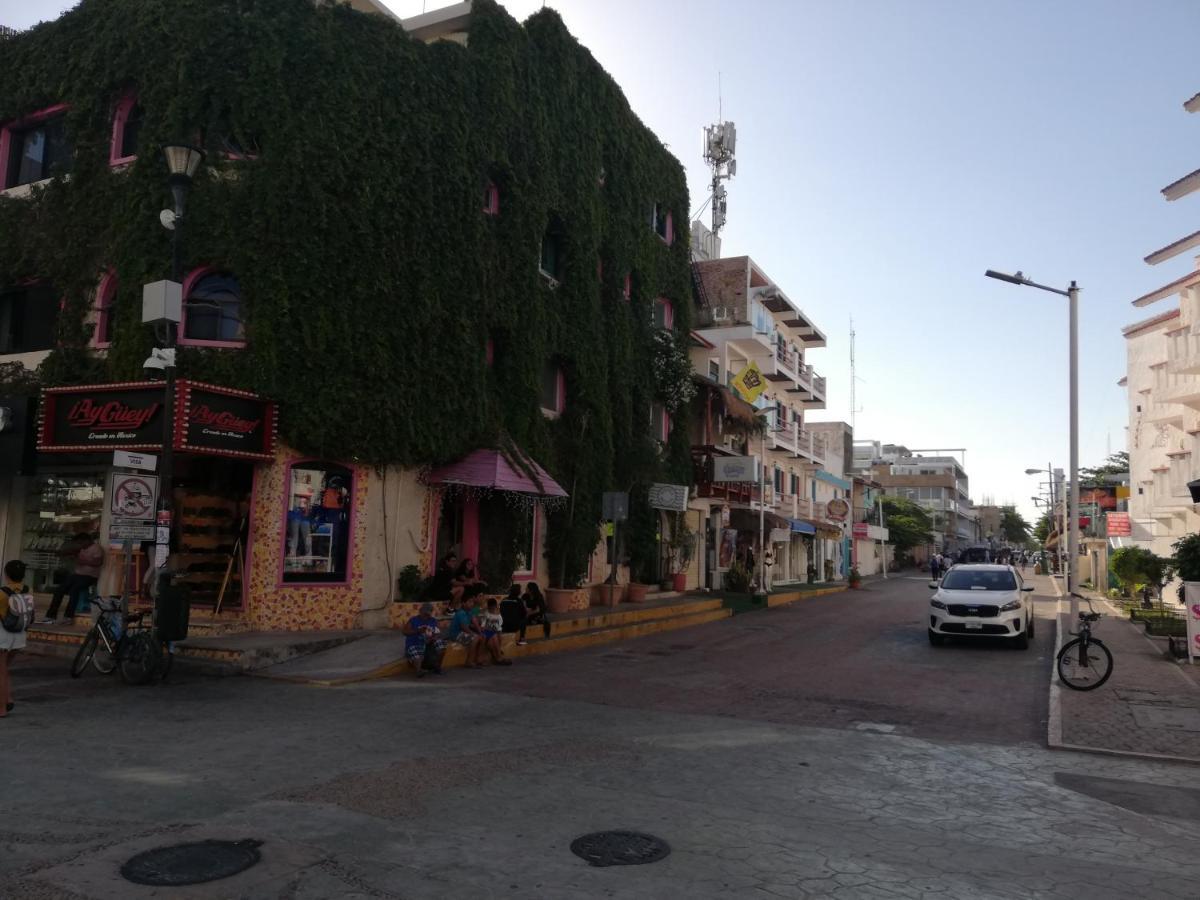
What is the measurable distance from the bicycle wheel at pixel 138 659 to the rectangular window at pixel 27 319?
8.90m

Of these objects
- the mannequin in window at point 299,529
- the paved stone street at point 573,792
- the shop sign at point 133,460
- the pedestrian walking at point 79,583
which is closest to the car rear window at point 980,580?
the paved stone street at point 573,792

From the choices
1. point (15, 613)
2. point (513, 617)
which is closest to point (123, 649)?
point (15, 613)

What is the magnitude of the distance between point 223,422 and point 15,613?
19.4ft

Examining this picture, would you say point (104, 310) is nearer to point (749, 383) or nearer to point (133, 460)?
point (133, 460)

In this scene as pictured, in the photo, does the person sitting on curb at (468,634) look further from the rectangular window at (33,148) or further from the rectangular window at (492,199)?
the rectangular window at (33,148)

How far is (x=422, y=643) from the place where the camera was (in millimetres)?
13398

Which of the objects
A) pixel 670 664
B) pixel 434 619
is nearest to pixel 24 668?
pixel 434 619

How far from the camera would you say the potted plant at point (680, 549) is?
2897cm

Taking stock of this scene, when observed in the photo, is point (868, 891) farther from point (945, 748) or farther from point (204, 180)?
point (204, 180)

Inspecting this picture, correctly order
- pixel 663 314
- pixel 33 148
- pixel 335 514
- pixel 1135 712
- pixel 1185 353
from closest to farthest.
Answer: pixel 1135 712 → pixel 335 514 → pixel 33 148 → pixel 1185 353 → pixel 663 314

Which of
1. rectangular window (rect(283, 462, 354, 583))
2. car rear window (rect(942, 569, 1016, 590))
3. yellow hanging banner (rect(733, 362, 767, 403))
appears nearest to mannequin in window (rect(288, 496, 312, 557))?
rectangular window (rect(283, 462, 354, 583))

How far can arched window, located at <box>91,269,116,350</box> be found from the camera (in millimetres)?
16703

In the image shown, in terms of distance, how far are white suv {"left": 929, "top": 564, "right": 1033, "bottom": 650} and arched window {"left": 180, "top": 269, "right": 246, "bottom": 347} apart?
14.9 m

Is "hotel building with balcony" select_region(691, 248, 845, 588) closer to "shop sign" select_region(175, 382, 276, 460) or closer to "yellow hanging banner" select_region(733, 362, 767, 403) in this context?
"yellow hanging banner" select_region(733, 362, 767, 403)
